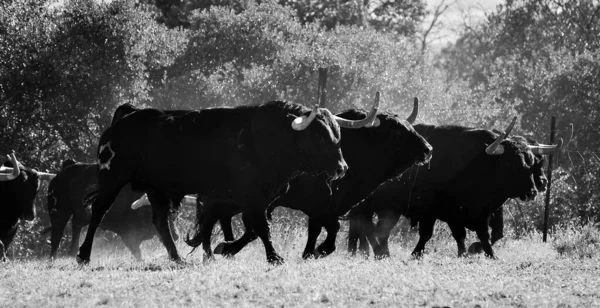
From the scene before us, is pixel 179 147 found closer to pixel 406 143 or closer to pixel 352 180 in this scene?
pixel 352 180

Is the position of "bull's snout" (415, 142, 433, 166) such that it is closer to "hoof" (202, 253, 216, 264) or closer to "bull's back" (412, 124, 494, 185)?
"bull's back" (412, 124, 494, 185)

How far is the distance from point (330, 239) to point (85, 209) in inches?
269

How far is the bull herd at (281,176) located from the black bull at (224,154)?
0.02 metres

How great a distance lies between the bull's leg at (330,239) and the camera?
14.9 meters

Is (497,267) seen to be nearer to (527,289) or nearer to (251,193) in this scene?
(527,289)

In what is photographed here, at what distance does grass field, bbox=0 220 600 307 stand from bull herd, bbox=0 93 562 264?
120 centimetres

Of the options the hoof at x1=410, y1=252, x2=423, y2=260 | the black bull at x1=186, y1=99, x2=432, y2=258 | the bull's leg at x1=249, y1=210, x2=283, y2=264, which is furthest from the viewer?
the hoof at x1=410, y1=252, x2=423, y2=260

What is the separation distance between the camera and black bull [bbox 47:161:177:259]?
1959cm

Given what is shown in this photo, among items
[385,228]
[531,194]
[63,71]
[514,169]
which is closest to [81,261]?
[385,228]

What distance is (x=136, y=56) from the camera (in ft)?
84.4

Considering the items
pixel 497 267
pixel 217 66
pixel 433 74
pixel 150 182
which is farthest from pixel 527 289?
pixel 433 74

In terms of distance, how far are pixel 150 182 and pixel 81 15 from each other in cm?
1185

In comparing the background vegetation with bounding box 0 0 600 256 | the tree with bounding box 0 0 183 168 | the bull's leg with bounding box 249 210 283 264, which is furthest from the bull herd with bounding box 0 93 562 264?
the tree with bounding box 0 0 183 168

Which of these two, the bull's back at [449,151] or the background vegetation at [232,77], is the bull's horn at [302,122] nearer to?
the bull's back at [449,151]
